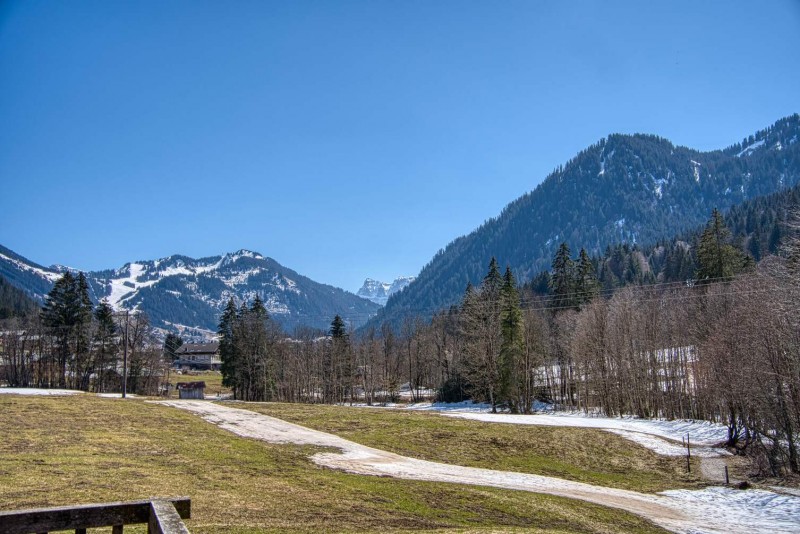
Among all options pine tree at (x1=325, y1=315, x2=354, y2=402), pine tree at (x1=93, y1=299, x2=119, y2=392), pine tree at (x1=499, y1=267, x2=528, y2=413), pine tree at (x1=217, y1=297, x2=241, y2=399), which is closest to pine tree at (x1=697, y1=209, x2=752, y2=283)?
pine tree at (x1=499, y1=267, x2=528, y2=413)

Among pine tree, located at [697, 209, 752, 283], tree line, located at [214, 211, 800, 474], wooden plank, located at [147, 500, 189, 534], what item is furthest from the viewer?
pine tree, located at [697, 209, 752, 283]

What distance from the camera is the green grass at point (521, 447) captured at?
1204 inches

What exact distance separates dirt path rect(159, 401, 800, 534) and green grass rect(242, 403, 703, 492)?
2.07 metres

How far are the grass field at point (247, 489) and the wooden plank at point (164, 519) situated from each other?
8655 millimetres

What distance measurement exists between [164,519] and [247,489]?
15203mm

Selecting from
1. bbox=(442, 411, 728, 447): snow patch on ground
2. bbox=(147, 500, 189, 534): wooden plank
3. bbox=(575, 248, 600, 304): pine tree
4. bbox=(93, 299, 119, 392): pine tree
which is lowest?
bbox=(442, 411, 728, 447): snow patch on ground

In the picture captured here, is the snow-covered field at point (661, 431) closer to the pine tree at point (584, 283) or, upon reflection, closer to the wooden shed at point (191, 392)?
the pine tree at point (584, 283)

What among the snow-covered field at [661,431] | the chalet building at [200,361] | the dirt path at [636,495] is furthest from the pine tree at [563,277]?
the chalet building at [200,361]

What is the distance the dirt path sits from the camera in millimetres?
20938

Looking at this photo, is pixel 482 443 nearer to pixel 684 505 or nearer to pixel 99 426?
pixel 684 505

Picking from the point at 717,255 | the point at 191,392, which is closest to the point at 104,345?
the point at 191,392

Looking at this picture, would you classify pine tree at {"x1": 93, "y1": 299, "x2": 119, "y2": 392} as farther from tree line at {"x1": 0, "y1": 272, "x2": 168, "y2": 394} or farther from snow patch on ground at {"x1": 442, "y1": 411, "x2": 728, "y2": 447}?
snow patch on ground at {"x1": 442, "y1": 411, "x2": 728, "y2": 447}

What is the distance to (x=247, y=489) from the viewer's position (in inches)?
731

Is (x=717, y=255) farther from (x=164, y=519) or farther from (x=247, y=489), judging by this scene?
(x=164, y=519)
